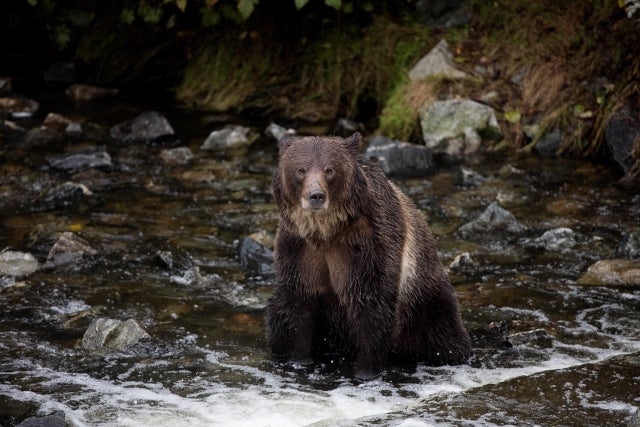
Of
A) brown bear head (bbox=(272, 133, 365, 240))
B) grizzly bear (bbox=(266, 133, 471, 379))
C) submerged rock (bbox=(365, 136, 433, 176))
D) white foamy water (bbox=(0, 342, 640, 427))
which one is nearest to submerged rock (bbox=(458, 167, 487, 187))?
submerged rock (bbox=(365, 136, 433, 176))

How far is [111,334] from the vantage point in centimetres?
587

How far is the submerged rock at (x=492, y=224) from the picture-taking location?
820 centimetres

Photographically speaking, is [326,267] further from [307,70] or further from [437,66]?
[307,70]

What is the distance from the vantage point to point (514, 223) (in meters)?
8.30

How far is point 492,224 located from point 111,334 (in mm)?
3619

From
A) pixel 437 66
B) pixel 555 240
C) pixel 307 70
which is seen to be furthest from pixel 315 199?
pixel 307 70

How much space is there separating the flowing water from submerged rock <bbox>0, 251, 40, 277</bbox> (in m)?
0.15

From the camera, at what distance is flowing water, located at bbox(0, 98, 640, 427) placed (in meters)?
5.10

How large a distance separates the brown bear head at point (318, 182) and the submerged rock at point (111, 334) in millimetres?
1244

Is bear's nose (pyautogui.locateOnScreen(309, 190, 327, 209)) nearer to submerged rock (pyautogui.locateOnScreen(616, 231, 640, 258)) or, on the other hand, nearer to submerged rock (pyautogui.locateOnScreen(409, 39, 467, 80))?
submerged rock (pyautogui.locateOnScreen(616, 231, 640, 258))

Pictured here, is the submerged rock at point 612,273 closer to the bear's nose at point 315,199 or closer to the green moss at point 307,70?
the bear's nose at point 315,199

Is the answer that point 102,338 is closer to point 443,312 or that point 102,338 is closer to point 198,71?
point 443,312

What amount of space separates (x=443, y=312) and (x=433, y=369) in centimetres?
33

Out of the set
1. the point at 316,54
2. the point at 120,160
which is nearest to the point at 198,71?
the point at 316,54
